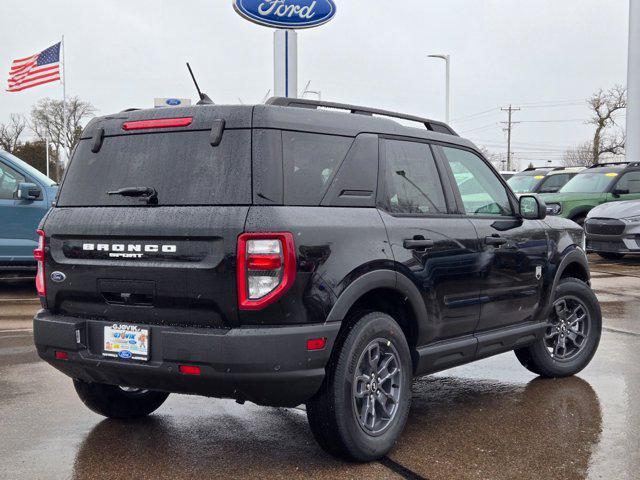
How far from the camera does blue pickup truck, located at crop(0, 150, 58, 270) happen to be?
10.9 meters

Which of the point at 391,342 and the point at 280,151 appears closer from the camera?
the point at 280,151

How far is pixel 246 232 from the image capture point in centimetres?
379

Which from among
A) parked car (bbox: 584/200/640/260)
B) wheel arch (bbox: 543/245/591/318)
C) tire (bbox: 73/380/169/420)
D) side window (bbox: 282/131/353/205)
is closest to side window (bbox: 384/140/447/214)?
side window (bbox: 282/131/353/205)

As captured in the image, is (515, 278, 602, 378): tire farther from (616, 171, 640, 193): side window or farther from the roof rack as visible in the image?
(616, 171, 640, 193): side window

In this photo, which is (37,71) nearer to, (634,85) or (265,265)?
(634,85)

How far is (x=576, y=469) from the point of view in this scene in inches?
163

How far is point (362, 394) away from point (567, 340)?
8.68ft

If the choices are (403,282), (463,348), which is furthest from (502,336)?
(403,282)

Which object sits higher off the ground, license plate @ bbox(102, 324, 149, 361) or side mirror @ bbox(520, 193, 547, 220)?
side mirror @ bbox(520, 193, 547, 220)

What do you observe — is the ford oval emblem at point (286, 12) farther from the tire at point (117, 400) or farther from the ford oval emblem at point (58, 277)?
the ford oval emblem at point (58, 277)

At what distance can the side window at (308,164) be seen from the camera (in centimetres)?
400

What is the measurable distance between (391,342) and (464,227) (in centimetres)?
104

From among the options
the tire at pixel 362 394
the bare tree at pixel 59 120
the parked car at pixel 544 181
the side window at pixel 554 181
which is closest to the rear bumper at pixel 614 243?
the parked car at pixel 544 181

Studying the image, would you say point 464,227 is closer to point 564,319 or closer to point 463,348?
point 463,348
